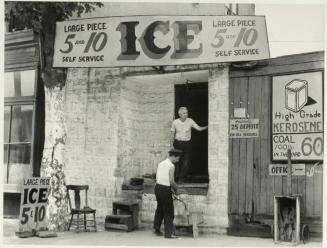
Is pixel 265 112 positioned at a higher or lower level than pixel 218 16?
lower

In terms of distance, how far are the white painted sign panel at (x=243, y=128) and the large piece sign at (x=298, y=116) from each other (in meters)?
0.35

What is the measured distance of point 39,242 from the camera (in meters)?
8.94

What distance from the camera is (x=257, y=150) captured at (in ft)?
32.2

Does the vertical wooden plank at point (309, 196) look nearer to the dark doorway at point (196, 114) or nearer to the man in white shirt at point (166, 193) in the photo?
the man in white shirt at point (166, 193)

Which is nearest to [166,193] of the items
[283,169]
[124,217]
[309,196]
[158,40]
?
[124,217]

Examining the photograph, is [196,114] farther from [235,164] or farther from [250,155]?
[250,155]

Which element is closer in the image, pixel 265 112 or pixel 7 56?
pixel 265 112

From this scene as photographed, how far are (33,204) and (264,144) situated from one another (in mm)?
4383

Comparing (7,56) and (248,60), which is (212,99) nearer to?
(248,60)

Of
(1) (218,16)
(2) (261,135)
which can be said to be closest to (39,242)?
(2) (261,135)

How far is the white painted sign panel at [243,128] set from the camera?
985 cm

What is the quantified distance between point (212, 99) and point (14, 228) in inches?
192

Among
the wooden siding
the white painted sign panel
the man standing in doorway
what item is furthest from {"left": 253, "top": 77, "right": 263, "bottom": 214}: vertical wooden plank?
the man standing in doorway

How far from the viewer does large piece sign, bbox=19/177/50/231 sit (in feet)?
30.4
